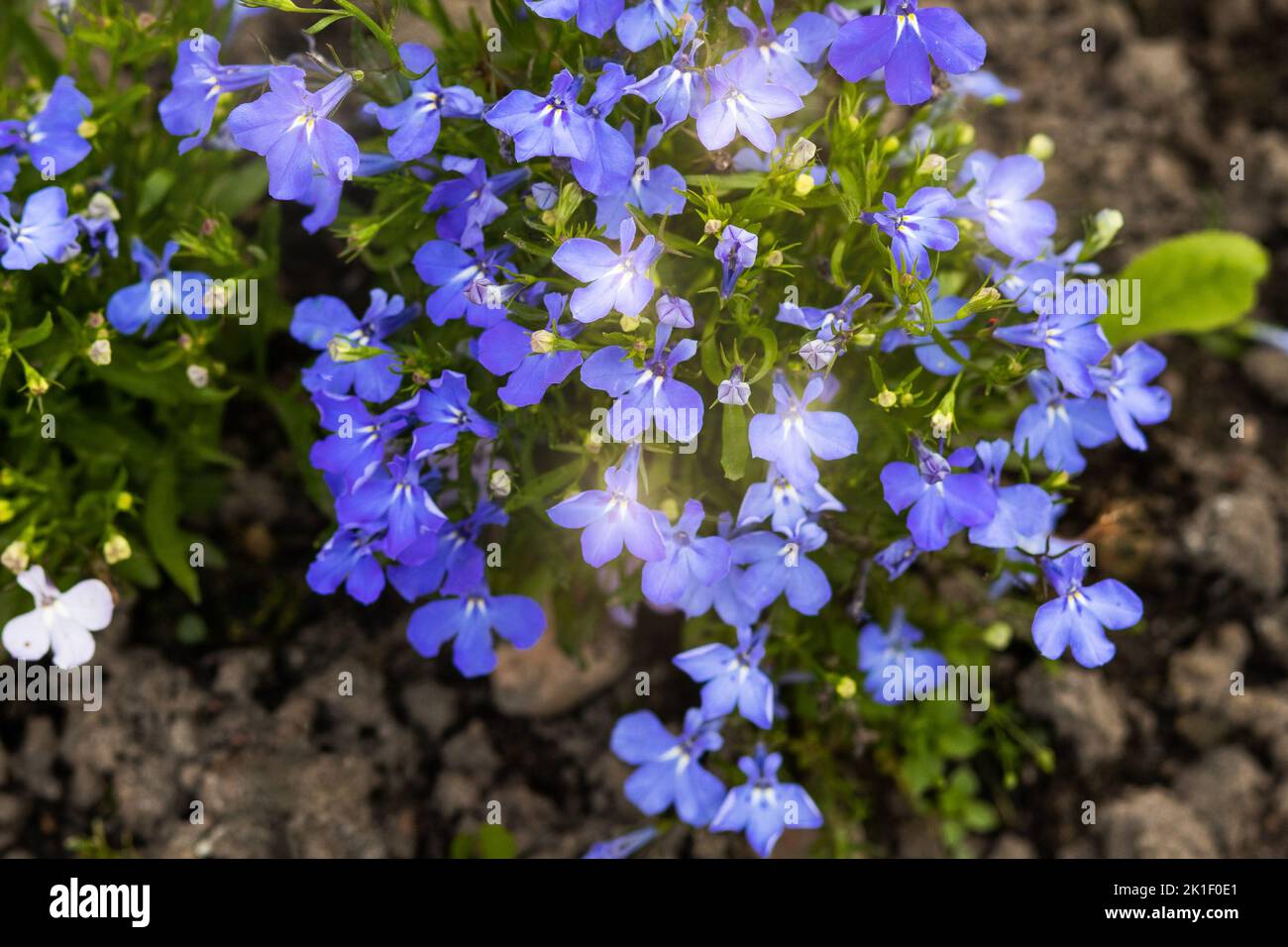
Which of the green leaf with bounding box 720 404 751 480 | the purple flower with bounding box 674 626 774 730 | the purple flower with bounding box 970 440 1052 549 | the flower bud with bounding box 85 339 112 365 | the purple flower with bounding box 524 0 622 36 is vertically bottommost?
the purple flower with bounding box 674 626 774 730

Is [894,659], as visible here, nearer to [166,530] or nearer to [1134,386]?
[1134,386]

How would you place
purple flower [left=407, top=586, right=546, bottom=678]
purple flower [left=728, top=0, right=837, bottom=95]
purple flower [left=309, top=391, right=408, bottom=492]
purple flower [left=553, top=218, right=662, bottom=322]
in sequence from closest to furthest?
1. purple flower [left=553, top=218, right=662, bottom=322]
2. purple flower [left=728, top=0, right=837, bottom=95]
3. purple flower [left=309, top=391, right=408, bottom=492]
4. purple flower [left=407, top=586, right=546, bottom=678]

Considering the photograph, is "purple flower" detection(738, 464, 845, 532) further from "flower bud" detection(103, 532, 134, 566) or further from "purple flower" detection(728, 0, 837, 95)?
"flower bud" detection(103, 532, 134, 566)

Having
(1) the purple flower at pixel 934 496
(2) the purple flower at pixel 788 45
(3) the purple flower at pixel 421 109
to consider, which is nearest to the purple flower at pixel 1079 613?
(1) the purple flower at pixel 934 496

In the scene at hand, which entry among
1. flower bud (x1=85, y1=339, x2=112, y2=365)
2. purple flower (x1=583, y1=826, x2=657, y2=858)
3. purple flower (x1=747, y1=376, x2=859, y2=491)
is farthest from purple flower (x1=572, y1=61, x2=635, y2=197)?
purple flower (x1=583, y1=826, x2=657, y2=858)

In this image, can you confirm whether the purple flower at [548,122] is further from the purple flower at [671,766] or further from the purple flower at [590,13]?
the purple flower at [671,766]
